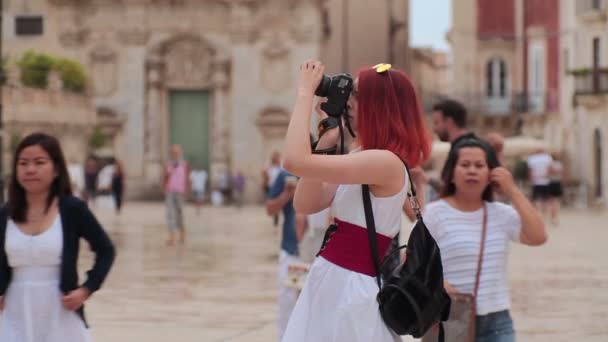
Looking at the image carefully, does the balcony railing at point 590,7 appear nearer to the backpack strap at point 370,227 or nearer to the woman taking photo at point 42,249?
the woman taking photo at point 42,249

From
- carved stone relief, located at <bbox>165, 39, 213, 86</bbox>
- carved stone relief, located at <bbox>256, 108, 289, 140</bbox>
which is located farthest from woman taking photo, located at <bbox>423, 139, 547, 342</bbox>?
carved stone relief, located at <bbox>165, 39, 213, 86</bbox>

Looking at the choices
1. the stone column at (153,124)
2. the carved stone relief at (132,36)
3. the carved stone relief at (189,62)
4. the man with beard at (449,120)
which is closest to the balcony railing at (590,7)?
the carved stone relief at (189,62)

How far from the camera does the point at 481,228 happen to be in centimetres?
724

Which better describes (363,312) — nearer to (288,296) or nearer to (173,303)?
(288,296)

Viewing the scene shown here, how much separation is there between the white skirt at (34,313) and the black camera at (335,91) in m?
1.88

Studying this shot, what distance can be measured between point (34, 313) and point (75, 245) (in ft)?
1.23

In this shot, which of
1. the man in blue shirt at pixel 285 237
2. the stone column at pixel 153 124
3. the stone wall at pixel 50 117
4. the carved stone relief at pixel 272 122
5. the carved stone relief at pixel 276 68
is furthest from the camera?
the stone column at pixel 153 124

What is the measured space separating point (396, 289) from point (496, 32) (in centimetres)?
5411

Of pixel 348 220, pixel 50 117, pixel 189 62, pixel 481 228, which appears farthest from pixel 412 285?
pixel 189 62

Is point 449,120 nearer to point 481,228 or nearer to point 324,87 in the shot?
point 481,228

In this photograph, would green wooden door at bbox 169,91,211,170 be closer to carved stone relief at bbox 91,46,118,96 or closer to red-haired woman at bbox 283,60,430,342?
carved stone relief at bbox 91,46,118,96

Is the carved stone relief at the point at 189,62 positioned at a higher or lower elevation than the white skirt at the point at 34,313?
higher

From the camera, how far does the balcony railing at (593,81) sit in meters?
44.8

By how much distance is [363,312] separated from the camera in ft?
17.3
